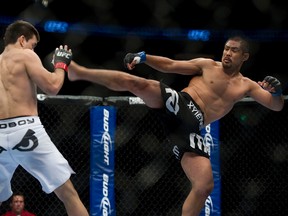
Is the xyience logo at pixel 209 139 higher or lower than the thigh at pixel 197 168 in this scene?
higher

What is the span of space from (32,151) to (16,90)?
0.25m

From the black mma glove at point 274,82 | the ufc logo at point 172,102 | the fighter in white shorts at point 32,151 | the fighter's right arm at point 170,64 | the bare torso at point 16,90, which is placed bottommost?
the fighter in white shorts at point 32,151

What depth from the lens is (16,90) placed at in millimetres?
2395

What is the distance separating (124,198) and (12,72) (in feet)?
6.73

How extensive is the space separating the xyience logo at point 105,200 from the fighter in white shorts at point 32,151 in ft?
4.12

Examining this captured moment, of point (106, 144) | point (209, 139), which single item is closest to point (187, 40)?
point (209, 139)

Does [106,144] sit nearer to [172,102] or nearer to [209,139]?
[209,139]

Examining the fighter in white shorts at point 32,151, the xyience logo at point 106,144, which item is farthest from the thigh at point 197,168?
the xyience logo at point 106,144

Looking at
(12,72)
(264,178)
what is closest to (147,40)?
(264,178)

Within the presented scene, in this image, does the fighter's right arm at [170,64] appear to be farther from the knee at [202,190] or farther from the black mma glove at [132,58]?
the knee at [202,190]

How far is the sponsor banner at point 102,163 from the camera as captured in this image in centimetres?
361

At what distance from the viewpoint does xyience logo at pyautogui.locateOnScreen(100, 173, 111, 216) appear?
3.59 metres

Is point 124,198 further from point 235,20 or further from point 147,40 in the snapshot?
point 235,20

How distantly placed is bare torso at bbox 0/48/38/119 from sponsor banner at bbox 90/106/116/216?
4.05 feet
